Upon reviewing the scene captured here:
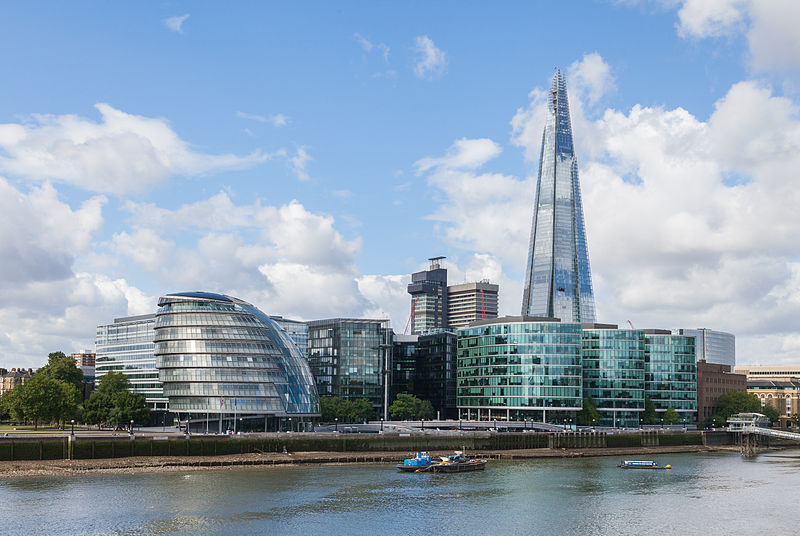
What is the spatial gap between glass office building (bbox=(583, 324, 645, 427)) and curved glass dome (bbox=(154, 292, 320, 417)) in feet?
249

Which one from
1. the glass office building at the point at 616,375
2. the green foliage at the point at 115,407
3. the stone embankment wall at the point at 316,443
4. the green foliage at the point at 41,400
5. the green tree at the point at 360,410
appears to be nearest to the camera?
the stone embankment wall at the point at 316,443

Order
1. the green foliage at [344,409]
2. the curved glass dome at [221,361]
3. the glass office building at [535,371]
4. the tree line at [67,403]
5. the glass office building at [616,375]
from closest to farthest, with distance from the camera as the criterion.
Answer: the tree line at [67,403] < the curved glass dome at [221,361] < the green foliage at [344,409] < the glass office building at [535,371] < the glass office building at [616,375]

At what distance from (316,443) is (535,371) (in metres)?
74.8

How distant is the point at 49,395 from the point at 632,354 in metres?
123

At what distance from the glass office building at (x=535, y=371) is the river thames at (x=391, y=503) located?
73.7 metres

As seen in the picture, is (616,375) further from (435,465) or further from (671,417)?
(435,465)

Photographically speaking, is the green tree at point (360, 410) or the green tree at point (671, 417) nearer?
the green tree at point (360, 410)

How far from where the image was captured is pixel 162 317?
471 ft

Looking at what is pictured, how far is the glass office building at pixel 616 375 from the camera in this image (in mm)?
193375

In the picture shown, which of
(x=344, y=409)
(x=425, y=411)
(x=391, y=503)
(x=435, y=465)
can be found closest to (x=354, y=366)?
(x=425, y=411)

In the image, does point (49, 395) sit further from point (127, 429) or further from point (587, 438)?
point (587, 438)

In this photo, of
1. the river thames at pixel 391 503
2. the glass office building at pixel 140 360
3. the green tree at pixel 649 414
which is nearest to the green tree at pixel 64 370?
the glass office building at pixel 140 360

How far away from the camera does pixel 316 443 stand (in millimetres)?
123000

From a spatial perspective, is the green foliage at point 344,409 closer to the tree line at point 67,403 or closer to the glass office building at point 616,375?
the tree line at point 67,403
